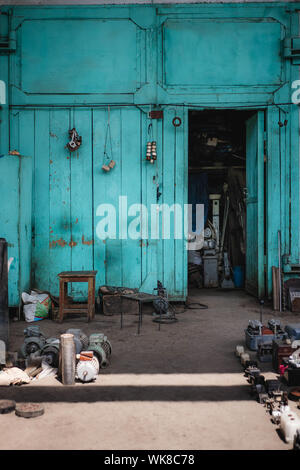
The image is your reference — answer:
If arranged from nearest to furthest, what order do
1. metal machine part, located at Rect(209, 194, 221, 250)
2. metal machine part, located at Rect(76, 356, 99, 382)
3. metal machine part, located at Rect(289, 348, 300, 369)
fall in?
1. metal machine part, located at Rect(289, 348, 300, 369)
2. metal machine part, located at Rect(76, 356, 99, 382)
3. metal machine part, located at Rect(209, 194, 221, 250)

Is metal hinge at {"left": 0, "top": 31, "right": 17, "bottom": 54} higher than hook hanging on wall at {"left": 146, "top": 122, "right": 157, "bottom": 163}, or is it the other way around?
metal hinge at {"left": 0, "top": 31, "right": 17, "bottom": 54}

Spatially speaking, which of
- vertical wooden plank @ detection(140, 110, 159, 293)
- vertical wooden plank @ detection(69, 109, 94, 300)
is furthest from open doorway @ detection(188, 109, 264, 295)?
vertical wooden plank @ detection(69, 109, 94, 300)

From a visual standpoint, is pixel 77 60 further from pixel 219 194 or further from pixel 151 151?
pixel 219 194

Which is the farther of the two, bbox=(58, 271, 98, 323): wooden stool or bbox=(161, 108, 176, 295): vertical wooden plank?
bbox=(161, 108, 176, 295): vertical wooden plank

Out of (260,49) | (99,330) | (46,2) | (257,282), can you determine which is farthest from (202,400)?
(46,2)

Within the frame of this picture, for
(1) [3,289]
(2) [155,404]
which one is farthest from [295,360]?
(1) [3,289]

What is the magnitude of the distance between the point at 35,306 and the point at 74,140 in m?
2.59

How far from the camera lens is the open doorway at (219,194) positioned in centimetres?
882

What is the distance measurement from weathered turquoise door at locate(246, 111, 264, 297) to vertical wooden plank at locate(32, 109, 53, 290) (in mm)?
3329

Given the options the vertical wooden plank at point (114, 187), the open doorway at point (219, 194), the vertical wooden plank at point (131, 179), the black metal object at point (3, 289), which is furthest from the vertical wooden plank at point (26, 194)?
the open doorway at point (219, 194)

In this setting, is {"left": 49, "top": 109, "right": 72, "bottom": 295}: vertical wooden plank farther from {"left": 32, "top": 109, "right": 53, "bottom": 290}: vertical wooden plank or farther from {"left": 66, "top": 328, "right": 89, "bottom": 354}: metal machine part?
{"left": 66, "top": 328, "right": 89, "bottom": 354}: metal machine part

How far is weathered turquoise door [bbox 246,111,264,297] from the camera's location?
22.9ft

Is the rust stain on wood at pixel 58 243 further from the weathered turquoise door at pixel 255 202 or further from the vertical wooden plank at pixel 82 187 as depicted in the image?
the weathered turquoise door at pixel 255 202

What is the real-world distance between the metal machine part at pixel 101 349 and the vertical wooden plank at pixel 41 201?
2832 mm
